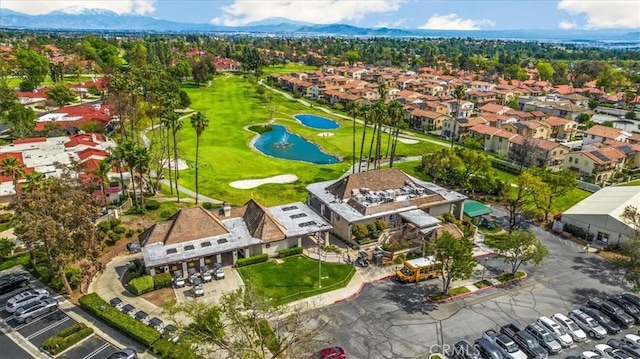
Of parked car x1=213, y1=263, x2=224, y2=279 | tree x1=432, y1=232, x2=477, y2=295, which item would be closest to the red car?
tree x1=432, y1=232, x2=477, y2=295

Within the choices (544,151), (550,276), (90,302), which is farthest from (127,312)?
(544,151)

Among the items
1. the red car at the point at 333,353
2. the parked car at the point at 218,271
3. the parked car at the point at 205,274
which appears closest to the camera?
the red car at the point at 333,353

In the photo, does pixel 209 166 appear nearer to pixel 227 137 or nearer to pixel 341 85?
pixel 227 137

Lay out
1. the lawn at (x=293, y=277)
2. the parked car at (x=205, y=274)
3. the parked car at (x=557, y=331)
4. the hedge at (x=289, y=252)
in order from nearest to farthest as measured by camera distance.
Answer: the parked car at (x=557, y=331) → the lawn at (x=293, y=277) → the parked car at (x=205, y=274) → the hedge at (x=289, y=252)

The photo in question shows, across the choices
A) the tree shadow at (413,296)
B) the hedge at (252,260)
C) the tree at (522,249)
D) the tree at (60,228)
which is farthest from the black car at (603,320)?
the tree at (60,228)

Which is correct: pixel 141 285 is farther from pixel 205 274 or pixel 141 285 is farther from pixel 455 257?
pixel 455 257

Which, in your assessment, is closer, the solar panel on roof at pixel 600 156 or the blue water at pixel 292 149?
the solar panel on roof at pixel 600 156

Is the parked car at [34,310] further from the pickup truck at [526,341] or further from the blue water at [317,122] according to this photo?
the blue water at [317,122]

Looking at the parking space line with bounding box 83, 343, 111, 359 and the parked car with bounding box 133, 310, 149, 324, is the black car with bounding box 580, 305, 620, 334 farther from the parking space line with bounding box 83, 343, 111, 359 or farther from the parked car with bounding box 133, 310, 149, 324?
→ the parking space line with bounding box 83, 343, 111, 359

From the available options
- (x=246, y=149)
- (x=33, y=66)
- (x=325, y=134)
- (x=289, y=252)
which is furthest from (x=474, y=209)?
(x=33, y=66)
